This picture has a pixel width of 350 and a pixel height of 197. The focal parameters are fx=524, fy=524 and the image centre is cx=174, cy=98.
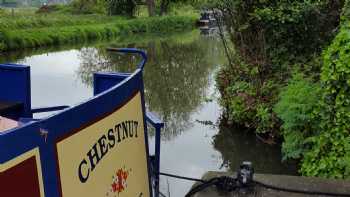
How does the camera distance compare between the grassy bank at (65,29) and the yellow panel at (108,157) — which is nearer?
the yellow panel at (108,157)

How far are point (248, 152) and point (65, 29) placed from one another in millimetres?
21371

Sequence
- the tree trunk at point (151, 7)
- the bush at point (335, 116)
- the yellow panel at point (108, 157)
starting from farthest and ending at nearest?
the tree trunk at point (151, 7) → the bush at point (335, 116) → the yellow panel at point (108, 157)

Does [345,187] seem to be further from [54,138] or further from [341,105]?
[54,138]

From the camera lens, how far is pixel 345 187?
343 cm

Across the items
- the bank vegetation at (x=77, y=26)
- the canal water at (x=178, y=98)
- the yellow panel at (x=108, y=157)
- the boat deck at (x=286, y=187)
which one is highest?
the yellow panel at (x=108, y=157)

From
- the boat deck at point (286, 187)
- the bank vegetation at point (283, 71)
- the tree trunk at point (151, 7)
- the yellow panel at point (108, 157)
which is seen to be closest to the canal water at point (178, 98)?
the bank vegetation at point (283, 71)

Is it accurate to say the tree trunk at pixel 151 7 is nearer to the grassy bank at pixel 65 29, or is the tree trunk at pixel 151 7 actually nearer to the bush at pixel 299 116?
the grassy bank at pixel 65 29

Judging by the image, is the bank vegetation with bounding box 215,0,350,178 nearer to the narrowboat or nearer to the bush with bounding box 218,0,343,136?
the bush with bounding box 218,0,343,136

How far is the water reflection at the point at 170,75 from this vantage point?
370 inches

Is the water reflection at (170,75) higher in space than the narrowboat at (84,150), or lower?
lower

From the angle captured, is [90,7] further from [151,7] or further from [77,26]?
[77,26]

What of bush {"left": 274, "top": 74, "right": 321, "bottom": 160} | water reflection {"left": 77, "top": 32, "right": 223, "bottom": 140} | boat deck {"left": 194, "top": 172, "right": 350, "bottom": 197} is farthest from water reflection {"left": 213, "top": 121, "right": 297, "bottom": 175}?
boat deck {"left": 194, "top": 172, "right": 350, "bottom": 197}

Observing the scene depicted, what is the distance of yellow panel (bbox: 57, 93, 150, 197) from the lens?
2321 mm

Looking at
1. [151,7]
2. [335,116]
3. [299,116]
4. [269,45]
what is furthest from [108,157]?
[151,7]
